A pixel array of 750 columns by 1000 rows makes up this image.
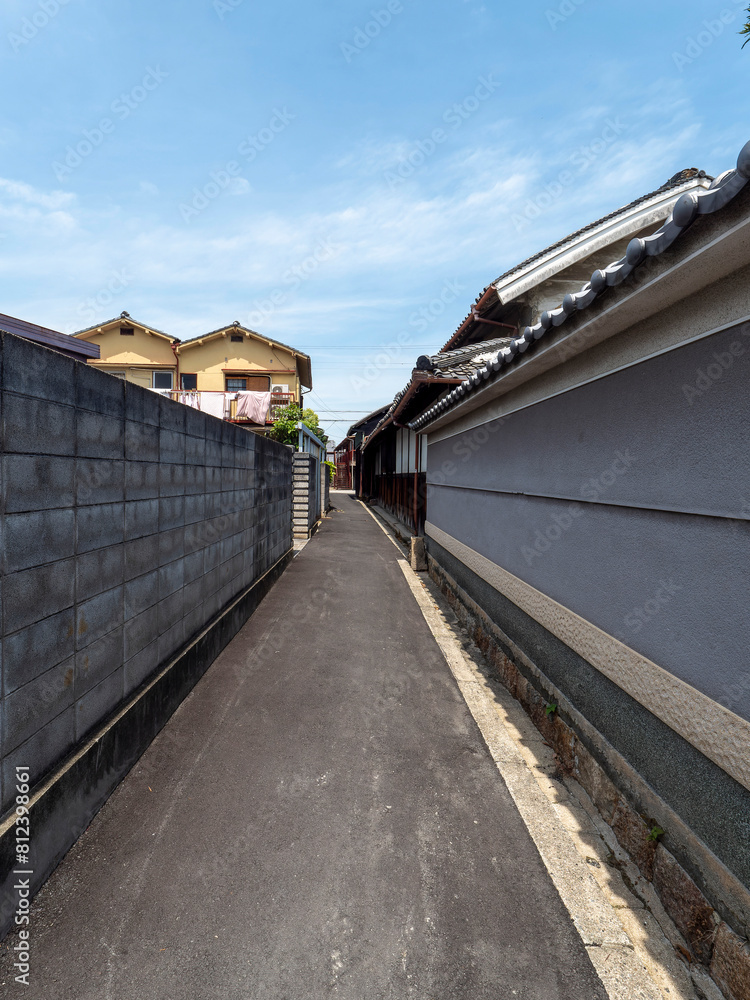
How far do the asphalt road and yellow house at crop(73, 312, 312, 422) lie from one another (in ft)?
72.8

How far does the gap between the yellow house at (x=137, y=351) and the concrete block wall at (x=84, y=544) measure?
2241 centimetres

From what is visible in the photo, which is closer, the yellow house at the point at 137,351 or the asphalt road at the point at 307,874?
the asphalt road at the point at 307,874

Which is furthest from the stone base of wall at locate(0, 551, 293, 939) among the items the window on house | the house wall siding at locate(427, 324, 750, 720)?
the window on house

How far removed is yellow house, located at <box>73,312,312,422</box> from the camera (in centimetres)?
2489

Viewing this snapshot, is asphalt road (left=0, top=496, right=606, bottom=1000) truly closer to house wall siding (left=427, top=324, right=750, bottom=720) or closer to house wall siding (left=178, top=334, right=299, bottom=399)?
house wall siding (left=427, top=324, right=750, bottom=720)

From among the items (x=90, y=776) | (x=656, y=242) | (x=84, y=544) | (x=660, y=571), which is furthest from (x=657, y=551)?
(x=90, y=776)

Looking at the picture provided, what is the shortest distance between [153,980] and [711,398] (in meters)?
3.82

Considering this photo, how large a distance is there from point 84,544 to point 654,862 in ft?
12.4

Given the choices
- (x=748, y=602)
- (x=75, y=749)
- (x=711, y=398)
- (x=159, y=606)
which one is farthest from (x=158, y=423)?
(x=748, y=602)

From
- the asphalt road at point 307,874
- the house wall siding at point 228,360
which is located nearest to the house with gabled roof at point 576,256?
the asphalt road at point 307,874

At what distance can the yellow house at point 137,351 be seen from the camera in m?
24.6

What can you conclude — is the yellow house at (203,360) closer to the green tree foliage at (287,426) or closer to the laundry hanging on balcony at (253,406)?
the laundry hanging on balcony at (253,406)

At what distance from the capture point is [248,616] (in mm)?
7406

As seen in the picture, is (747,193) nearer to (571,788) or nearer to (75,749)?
(571,788)
